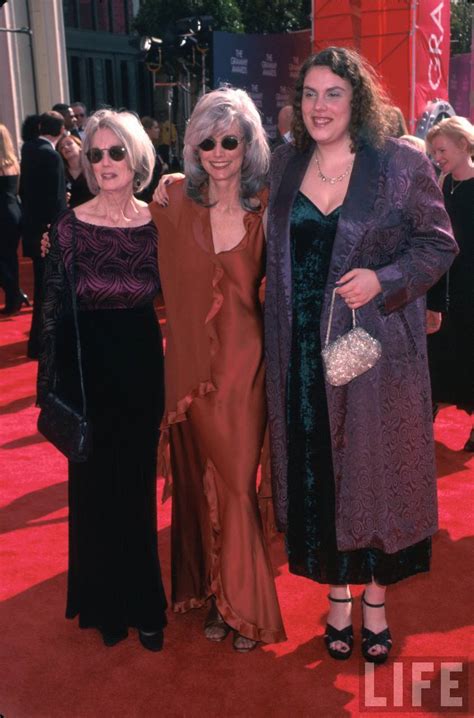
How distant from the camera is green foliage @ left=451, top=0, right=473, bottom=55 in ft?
84.8

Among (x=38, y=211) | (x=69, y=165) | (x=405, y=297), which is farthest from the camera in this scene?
(x=69, y=165)

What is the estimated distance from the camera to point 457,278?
4898mm

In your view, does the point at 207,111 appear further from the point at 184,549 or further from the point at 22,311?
the point at 22,311

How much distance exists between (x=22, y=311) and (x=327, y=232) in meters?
7.09

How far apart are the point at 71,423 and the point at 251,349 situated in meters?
0.67

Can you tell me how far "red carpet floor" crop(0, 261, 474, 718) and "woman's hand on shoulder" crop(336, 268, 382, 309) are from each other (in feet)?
4.39

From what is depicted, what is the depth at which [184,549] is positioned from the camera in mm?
3223

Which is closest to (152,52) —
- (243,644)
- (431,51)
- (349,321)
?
(431,51)

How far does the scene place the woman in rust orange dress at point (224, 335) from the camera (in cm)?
282

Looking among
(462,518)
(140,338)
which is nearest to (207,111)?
(140,338)

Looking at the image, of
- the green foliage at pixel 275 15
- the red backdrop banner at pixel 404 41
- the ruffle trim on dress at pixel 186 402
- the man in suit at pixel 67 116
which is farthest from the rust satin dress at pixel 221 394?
the green foliage at pixel 275 15

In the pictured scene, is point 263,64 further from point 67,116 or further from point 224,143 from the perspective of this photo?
point 224,143

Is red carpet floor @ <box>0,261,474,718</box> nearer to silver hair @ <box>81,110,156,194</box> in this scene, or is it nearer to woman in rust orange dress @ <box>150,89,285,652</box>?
woman in rust orange dress @ <box>150,89,285,652</box>

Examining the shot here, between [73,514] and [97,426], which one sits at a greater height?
[97,426]
